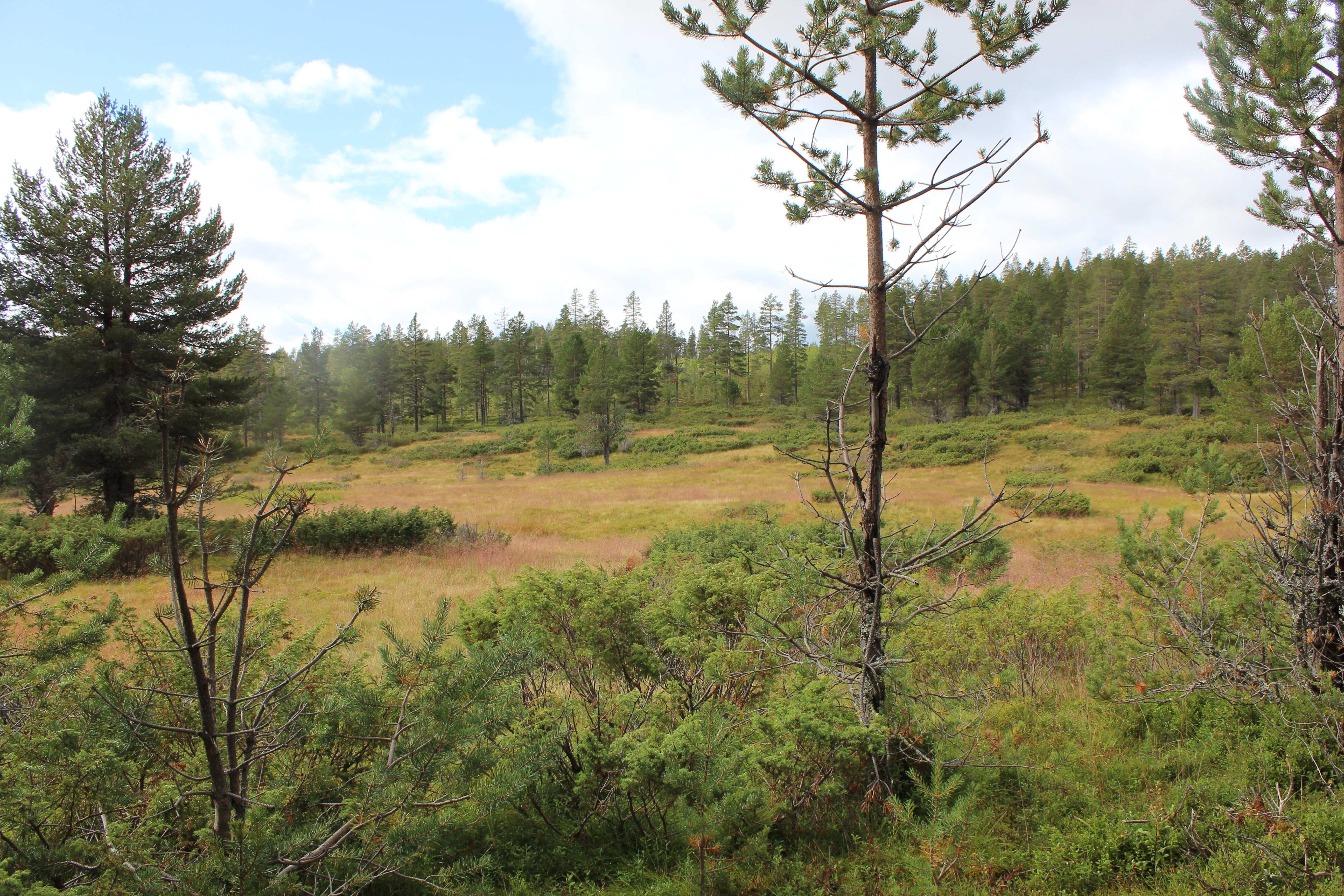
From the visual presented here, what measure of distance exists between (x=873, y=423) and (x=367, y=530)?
13.9 metres

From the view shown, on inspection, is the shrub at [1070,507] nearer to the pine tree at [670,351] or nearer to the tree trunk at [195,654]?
the tree trunk at [195,654]

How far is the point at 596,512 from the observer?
21.4 meters

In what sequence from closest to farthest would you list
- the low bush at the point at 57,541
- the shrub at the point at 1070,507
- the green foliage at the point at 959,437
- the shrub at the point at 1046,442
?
1. the low bush at the point at 57,541
2. the shrub at the point at 1070,507
3. the shrub at the point at 1046,442
4. the green foliage at the point at 959,437

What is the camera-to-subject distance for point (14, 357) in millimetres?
13172

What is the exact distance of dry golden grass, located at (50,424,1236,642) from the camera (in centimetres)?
1105

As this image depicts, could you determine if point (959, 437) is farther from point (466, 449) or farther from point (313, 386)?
point (313, 386)

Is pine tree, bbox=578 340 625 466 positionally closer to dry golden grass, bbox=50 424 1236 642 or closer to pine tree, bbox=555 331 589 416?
dry golden grass, bbox=50 424 1236 642

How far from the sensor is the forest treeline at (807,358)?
46.5 metres

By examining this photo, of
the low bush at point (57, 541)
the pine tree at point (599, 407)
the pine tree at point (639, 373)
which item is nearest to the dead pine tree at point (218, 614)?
the low bush at point (57, 541)

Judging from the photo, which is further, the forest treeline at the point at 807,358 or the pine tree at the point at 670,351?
the pine tree at the point at 670,351

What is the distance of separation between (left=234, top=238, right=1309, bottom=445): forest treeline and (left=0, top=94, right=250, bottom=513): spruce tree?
2000 cm

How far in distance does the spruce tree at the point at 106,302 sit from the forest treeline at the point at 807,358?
787 inches

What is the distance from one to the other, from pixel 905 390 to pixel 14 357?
57457 mm

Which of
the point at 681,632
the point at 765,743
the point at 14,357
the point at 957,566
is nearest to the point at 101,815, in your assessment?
the point at 765,743
